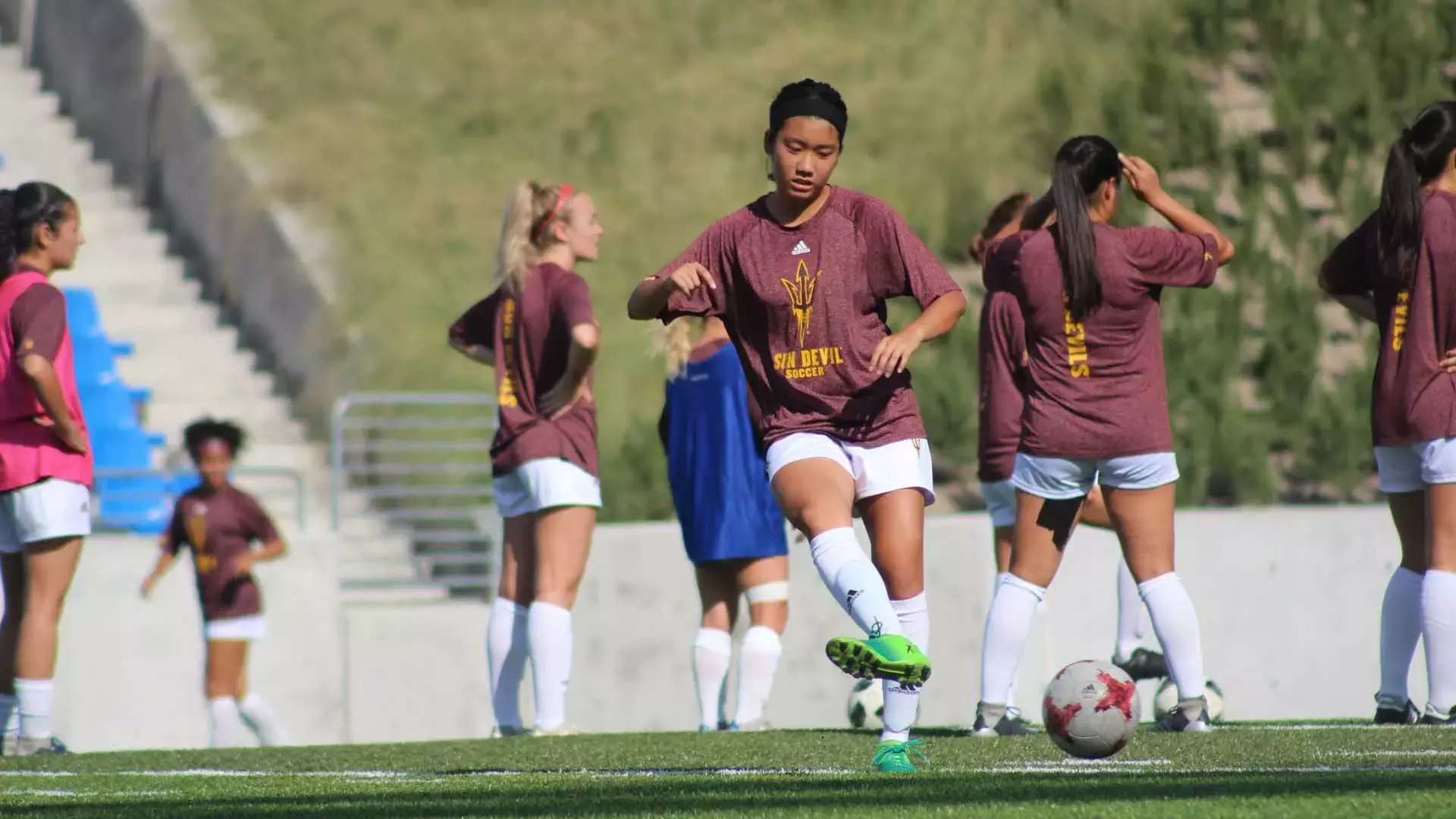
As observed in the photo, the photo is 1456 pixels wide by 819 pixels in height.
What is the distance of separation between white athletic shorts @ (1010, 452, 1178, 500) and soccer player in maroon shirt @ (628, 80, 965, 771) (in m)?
1.46

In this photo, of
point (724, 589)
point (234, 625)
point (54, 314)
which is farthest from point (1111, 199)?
point (234, 625)

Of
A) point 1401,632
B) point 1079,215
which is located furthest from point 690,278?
point 1401,632

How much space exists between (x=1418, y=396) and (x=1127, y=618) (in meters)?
2.29

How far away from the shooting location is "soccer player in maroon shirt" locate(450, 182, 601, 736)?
9.16 m

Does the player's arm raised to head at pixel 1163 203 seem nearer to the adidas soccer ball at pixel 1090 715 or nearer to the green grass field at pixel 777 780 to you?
the green grass field at pixel 777 780

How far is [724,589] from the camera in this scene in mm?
10008

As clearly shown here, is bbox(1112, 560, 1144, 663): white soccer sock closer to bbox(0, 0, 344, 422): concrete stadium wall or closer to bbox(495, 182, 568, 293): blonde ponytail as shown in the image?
bbox(495, 182, 568, 293): blonde ponytail

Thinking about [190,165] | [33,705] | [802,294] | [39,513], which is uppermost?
[190,165]

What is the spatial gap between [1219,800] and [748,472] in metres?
4.88

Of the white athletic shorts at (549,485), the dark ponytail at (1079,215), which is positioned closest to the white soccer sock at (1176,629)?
the dark ponytail at (1079,215)

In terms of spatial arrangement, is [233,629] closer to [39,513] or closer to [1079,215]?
[39,513]

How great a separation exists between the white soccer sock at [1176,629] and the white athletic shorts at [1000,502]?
5.60ft

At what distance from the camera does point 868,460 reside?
6551mm

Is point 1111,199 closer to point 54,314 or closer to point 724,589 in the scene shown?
point 724,589
